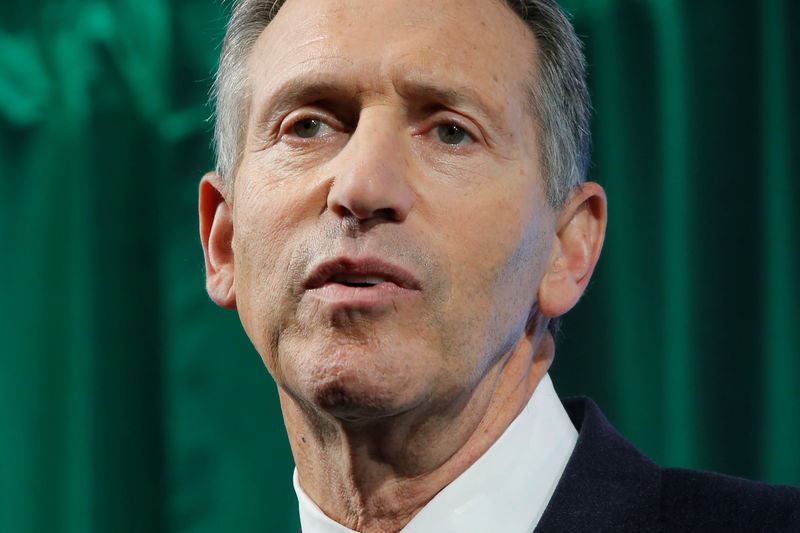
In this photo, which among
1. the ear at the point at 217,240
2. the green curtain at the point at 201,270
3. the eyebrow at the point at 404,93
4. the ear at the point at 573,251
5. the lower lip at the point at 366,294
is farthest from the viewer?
the green curtain at the point at 201,270

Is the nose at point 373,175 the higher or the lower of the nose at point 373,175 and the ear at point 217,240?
the higher

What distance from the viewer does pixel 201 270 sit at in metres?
2.79

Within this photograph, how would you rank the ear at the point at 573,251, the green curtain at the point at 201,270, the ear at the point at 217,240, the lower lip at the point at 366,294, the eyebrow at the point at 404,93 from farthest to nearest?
the green curtain at the point at 201,270
the ear at the point at 217,240
the ear at the point at 573,251
the eyebrow at the point at 404,93
the lower lip at the point at 366,294

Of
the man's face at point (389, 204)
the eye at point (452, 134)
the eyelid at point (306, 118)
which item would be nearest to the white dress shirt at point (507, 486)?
the man's face at point (389, 204)

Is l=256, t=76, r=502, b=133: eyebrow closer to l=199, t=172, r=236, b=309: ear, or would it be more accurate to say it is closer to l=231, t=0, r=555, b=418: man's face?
l=231, t=0, r=555, b=418: man's face

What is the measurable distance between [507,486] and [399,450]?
6.7 inches

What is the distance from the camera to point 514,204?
1.57m

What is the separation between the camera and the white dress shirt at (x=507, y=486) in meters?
1.54

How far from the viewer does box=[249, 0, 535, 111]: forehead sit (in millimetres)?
1528

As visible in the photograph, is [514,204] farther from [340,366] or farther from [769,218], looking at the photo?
[769,218]

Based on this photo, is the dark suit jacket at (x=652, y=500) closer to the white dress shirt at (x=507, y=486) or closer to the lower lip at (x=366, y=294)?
the white dress shirt at (x=507, y=486)

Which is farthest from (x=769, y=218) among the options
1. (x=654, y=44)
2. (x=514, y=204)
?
(x=514, y=204)

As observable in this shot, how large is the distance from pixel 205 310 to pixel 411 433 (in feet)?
4.40

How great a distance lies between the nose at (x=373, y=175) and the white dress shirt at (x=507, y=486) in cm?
41
